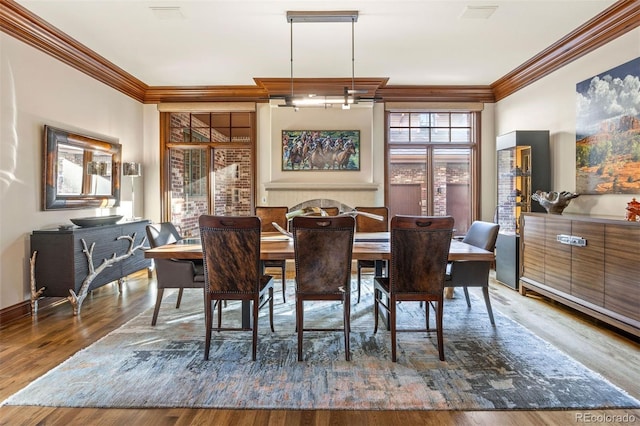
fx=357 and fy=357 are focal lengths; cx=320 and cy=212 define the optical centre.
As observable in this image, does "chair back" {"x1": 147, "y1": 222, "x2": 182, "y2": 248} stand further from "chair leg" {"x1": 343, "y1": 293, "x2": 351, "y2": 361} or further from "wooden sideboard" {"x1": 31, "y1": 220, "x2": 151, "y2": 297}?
"chair leg" {"x1": 343, "y1": 293, "x2": 351, "y2": 361}

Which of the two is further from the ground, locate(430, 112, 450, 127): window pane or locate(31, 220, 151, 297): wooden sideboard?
locate(430, 112, 450, 127): window pane

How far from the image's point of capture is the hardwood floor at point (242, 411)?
69.5 inches

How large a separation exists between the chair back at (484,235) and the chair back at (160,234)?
9.21 feet

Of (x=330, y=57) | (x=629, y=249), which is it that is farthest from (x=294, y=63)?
(x=629, y=249)

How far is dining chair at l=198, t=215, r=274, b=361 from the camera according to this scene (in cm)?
230

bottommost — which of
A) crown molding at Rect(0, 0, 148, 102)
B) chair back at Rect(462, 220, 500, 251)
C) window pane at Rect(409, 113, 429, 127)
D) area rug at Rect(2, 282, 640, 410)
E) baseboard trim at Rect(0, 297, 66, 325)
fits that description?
area rug at Rect(2, 282, 640, 410)

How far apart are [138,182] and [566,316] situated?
5.72 meters

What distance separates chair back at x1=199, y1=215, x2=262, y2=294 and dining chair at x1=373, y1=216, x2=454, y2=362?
907 millimetres

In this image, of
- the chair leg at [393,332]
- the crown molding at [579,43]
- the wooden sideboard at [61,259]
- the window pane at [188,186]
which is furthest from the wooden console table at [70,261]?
the crown molding at [579,43]

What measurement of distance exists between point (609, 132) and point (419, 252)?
249cm

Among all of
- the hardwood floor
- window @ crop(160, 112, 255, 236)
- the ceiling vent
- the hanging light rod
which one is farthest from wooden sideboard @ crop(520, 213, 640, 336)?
window @ crop(160, 112, 255, 236)

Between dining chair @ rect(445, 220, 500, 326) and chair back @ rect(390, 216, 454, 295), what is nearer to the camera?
chair back @ rect(390, 216, 454, 295)

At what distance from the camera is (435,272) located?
235cm

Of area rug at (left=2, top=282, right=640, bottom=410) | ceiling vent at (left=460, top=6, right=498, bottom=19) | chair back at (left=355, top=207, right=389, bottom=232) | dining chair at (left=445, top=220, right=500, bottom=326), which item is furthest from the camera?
chair back at (left=355, top=207, right=389, bottom=232)
